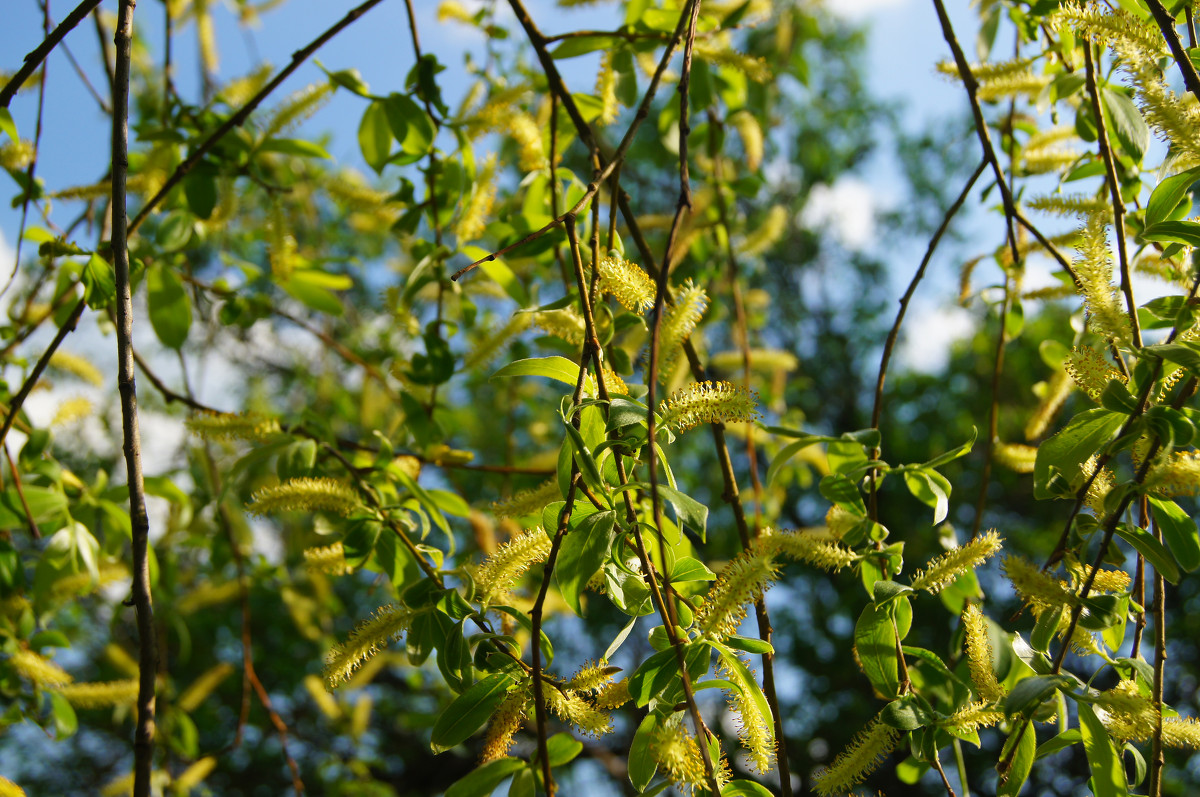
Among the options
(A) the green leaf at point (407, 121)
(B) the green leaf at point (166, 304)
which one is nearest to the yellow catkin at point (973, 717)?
(A) the green leaf at point (407, 121)

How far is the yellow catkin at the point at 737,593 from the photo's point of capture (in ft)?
1.90

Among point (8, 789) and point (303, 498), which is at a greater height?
point (303, 498)

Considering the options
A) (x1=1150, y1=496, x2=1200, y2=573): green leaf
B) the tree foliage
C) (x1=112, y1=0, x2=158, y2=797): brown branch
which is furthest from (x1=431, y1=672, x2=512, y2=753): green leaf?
(x1=1150, y1=496, x2=1200, y2=573): green leaf

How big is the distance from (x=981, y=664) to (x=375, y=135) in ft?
3.15

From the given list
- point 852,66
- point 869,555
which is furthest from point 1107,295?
point 852,66

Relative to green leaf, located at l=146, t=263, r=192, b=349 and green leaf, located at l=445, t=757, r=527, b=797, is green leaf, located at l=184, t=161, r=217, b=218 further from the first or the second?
green leaf, located at l=445, t=757, r=527, b=797

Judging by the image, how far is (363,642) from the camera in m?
0.67

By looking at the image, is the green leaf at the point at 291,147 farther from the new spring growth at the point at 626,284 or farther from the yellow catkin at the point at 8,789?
the yellow catkin at the point at 8,789

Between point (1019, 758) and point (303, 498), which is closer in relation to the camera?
point (1019, 758)

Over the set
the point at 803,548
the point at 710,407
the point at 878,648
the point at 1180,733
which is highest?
the point at 710,407

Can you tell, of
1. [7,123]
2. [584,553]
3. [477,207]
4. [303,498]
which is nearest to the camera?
[584,553]

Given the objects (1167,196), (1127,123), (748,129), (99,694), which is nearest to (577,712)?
(1167,196)

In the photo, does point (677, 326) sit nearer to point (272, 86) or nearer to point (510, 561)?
point (510, 561)

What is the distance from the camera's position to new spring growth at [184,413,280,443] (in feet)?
3.02
